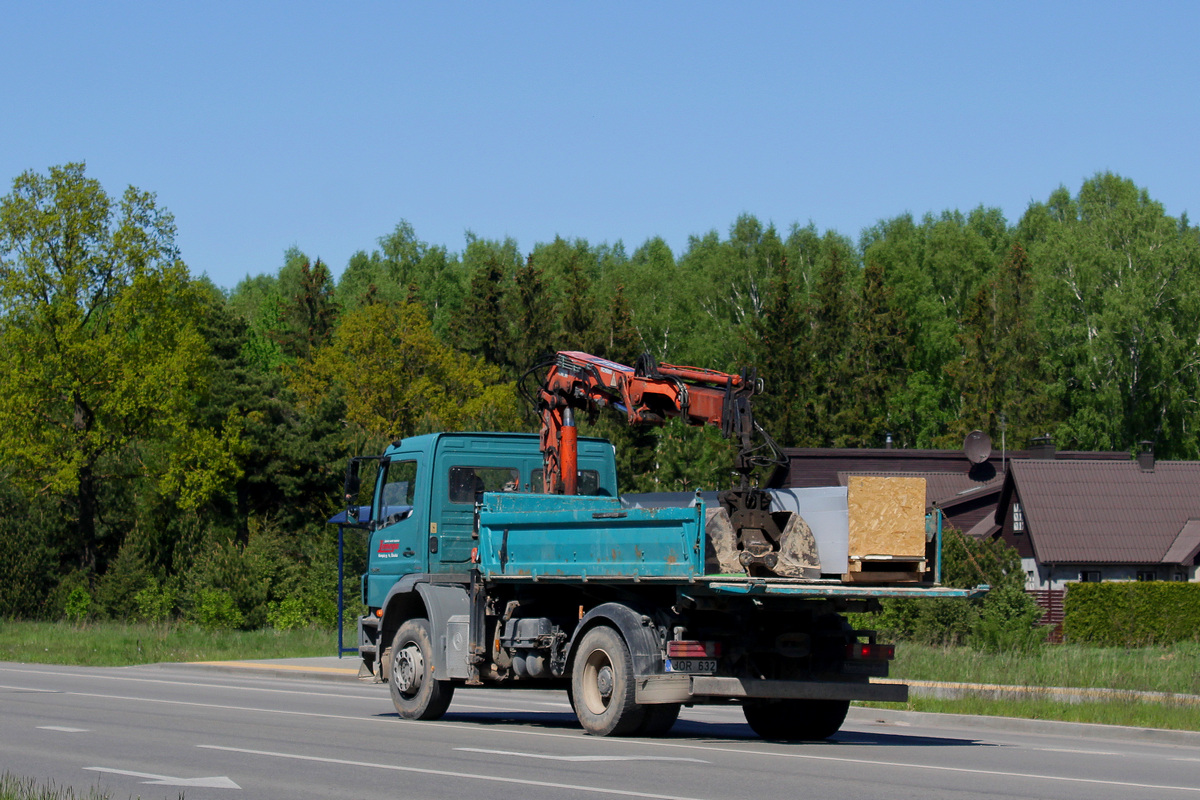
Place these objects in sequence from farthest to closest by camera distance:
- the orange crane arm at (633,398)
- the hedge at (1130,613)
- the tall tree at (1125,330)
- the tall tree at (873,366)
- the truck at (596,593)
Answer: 1. the tall tree at (873,366)
2. the tall tree at (1125,330)
3. the hedge at (1130,613)
4. the orange crane arm at (633,398)
5. the truck at (596,593)

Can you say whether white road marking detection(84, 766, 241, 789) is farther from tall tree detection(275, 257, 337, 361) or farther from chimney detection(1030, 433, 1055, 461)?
tall tree detection(275, 257, 337, 361)

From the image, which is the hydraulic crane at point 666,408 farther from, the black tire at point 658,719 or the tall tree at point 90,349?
the tall tree at point 90,349

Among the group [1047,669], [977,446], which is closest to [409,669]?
[1047,669]

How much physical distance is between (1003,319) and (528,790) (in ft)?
240

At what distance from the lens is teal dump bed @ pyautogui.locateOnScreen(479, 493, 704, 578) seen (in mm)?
13344

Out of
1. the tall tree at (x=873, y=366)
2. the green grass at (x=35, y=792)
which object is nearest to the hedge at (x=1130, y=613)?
the tall tree at (x=873, y=366)

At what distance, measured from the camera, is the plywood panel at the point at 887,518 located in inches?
534

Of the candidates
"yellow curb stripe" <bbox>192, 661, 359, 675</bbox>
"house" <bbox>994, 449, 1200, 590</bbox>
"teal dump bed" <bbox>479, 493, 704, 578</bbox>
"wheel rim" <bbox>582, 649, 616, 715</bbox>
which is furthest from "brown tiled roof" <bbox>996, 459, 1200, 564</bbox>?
"wheel rim" <bbox>582, 649, 616, 715</bbox>

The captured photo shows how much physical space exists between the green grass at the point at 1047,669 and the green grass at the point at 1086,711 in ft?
6.40

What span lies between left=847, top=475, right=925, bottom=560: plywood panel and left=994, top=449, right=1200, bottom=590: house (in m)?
39.4

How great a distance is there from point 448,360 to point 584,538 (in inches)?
2219

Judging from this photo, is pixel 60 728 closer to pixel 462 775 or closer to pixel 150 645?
pixel 462 775

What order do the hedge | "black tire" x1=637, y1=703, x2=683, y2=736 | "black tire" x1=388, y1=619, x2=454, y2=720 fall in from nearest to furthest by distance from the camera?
"black tire" x1=637, y1=703, x2=683, y2=736 < "black tire" x1=388, y1=619, x2=454, y2=720 < the hedge

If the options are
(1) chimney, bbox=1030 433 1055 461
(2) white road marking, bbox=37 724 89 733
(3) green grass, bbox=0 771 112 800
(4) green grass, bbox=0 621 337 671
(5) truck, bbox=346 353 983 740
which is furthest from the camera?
(1) chimney, bbox=1030 433 1055 461
